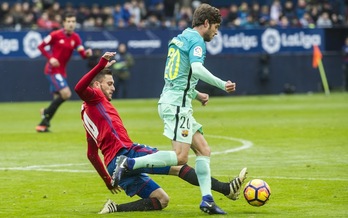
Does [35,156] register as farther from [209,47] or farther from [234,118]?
[209,47]

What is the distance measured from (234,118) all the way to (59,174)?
506 inches

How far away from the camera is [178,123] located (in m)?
9.97

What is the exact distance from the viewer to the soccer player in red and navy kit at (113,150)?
10.2m

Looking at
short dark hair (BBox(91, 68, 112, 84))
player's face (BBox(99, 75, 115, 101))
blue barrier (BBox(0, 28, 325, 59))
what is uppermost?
short dark hair (BBox(91, 68, 112, 84))

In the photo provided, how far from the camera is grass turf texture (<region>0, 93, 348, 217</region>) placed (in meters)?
10.6

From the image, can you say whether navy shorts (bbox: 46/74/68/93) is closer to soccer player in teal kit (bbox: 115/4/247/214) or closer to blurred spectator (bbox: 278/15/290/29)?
soccer player in teal kit (bbox: 115/4/247/214)

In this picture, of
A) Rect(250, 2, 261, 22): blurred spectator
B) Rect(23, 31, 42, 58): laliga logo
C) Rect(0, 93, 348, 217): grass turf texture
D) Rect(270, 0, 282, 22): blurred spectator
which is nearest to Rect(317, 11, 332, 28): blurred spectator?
Rect(270, 0, 282, 22): blurred spectator

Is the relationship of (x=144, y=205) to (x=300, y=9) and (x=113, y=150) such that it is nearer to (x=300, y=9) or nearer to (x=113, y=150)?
(x=113, y=150)

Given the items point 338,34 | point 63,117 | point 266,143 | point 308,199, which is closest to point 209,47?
point 338,34

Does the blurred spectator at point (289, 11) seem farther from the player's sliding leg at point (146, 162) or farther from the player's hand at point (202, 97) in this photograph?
the player's sliding leg at point (146, 162)

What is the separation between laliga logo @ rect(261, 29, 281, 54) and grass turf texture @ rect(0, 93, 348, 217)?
10519 millimetres

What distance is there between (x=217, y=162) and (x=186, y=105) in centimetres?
541

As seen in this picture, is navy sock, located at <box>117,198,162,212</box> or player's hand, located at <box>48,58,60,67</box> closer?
navy sock, located at <box>117,198,162,212</box>

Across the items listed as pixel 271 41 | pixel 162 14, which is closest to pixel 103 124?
pixel 271 41
